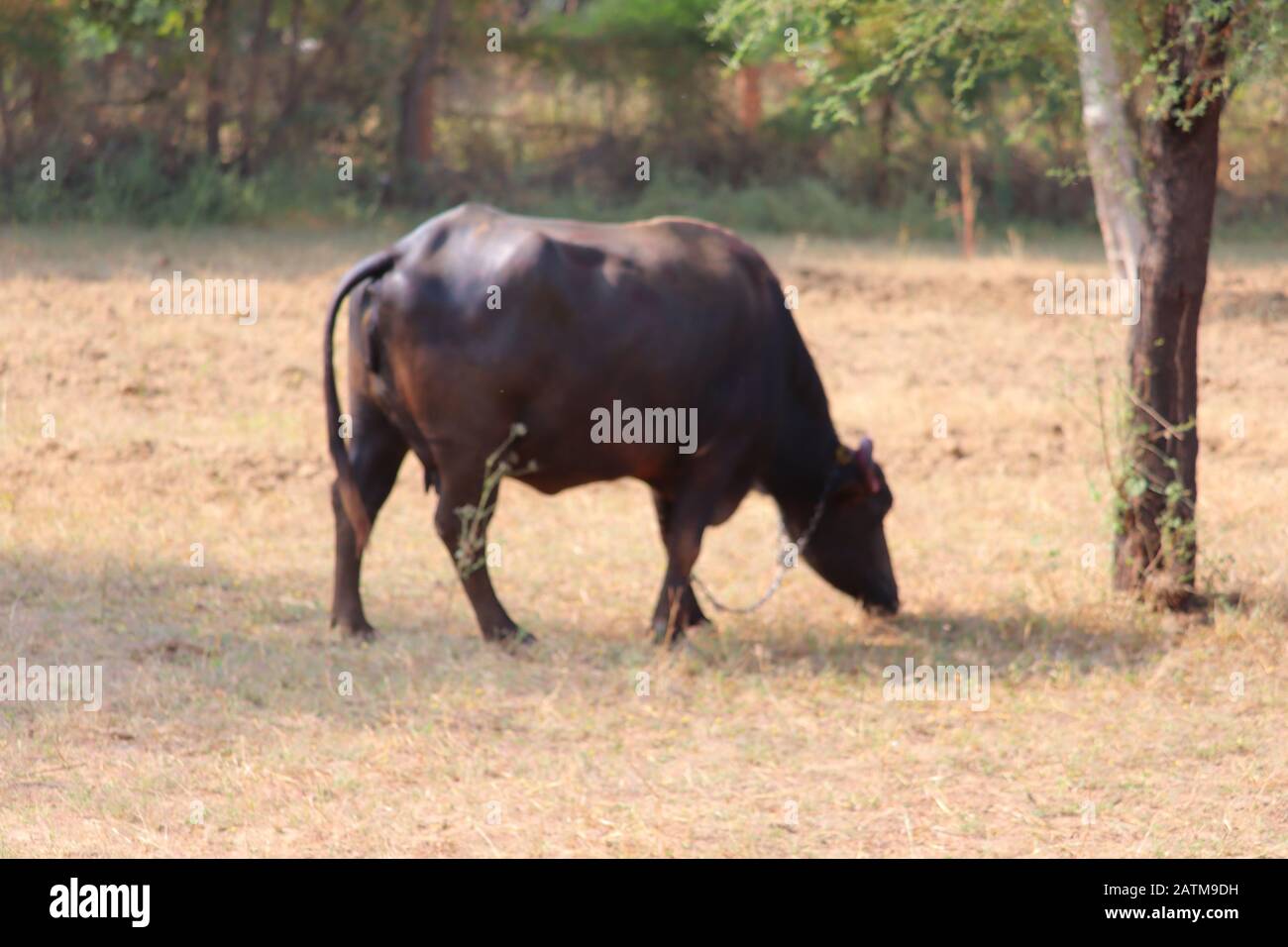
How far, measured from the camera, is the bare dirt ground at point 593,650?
511 centimetres

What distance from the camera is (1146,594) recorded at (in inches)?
288

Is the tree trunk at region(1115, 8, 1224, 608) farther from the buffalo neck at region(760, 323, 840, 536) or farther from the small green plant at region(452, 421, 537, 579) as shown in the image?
the small green plant at region(452, 421, 537, 579)

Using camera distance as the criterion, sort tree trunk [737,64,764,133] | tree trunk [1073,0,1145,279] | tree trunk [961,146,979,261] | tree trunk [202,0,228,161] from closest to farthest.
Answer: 1. tree trunk [1073,0,1145,279]
2. tree trunk [202,0,228,161]
3. tree trunk [961,146,979,261]
4. tree trunk [737,64,764,133]

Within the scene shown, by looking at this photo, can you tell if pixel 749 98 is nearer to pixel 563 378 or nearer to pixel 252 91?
pixel 252 91

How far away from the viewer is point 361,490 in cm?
707

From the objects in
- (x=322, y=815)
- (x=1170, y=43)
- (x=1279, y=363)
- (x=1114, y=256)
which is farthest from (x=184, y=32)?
(x=322, y=815)

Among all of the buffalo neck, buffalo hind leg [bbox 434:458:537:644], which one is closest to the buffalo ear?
the buffalo neck

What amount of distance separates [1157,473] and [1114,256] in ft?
17.1

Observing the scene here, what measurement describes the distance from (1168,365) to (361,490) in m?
3.60

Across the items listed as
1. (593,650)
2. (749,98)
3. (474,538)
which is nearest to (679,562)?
(593,650)

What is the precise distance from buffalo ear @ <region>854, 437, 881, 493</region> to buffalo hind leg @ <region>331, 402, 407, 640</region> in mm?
2013

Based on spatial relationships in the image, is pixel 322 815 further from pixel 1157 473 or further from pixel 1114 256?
pixel 1114 256

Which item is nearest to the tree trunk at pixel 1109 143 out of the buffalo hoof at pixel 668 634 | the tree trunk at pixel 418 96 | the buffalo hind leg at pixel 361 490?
the buffalo hoof at pixel 668 634

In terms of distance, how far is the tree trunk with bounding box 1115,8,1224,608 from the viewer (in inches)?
283
